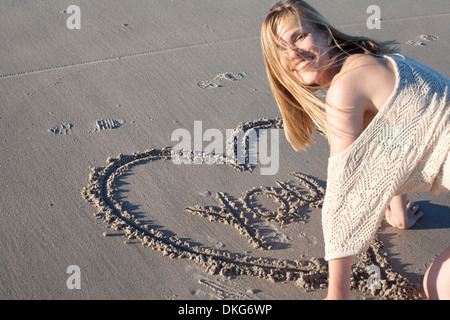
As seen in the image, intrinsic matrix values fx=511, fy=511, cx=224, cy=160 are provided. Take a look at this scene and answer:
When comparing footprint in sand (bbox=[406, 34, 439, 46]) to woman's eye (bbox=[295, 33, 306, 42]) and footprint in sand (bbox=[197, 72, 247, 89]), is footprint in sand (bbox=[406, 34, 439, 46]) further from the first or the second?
woman's eye (bbox=[295, 33, 306, 42])

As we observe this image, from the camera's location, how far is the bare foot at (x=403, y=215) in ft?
7.52

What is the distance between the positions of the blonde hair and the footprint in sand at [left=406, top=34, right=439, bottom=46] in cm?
189

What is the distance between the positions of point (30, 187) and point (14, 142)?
14.8 inches

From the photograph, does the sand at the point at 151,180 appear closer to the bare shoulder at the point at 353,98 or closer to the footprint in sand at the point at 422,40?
the footprint in sand at the point at 422,40

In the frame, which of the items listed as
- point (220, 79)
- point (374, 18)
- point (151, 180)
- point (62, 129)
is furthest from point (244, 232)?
point (374, 18)

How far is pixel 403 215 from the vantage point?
2289mm

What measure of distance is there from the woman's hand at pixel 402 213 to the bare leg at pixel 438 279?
0.32 meters

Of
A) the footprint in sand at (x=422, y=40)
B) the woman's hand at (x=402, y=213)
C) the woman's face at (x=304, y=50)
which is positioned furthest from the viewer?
the footprint in sand at (x=422, y=40)

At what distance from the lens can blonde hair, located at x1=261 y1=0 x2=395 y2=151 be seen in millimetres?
Answer: 1985

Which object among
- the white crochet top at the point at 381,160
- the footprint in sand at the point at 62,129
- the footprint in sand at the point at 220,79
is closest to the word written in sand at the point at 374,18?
the footprint in sand at the point at 220,79

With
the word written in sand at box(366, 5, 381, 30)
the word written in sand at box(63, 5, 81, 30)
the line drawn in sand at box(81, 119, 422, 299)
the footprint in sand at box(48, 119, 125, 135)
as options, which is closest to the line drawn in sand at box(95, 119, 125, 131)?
the footprint in sand at box(48, 119, 125, 135)

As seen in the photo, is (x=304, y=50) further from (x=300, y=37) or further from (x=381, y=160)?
(x=381, y=160)
